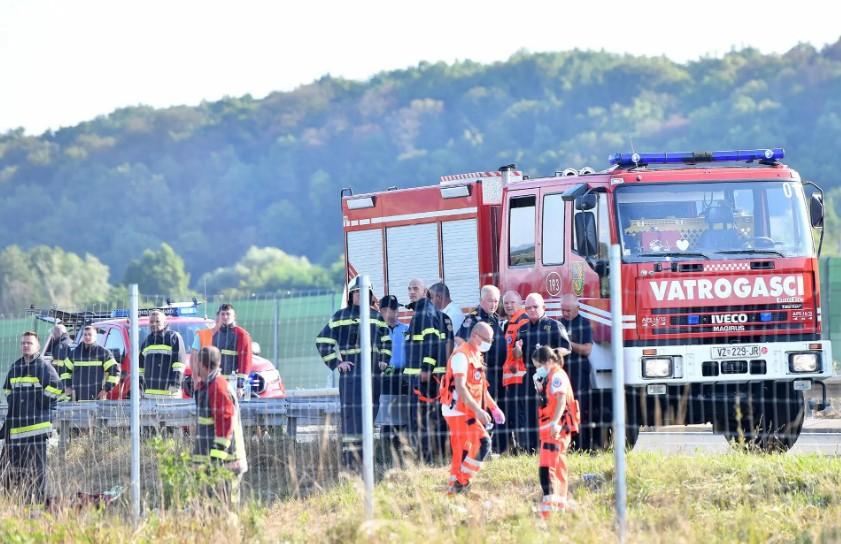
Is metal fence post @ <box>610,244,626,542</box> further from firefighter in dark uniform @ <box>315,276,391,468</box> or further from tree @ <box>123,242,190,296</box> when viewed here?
tree @ <box>123,242,190,296</box>

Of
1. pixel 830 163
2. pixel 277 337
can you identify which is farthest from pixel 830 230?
pixel 277 337

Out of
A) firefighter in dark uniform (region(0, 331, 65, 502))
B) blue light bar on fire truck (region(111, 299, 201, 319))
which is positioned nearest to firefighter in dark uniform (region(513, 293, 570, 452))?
firefighter in dark uniform (region(0, 331, 65, 502))

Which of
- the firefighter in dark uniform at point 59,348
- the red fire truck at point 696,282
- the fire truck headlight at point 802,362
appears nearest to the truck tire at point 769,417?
the red fire truck at point 696,282

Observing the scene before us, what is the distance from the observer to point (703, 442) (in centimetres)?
1697

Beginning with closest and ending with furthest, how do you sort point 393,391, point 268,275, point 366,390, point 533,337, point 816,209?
point 366,390
point 533,337
point 393,391
point 816,209
point 268,275

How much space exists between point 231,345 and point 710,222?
4.86m

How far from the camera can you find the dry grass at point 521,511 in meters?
9.38

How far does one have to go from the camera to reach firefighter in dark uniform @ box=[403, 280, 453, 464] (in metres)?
13.1

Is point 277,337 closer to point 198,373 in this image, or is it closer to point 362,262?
point 362,262

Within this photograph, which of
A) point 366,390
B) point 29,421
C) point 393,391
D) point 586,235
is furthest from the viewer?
point 393,391

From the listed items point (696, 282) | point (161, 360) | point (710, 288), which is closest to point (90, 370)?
point (161, 360)

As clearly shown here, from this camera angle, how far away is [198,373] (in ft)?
36.4

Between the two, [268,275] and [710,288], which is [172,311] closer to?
[710,288]

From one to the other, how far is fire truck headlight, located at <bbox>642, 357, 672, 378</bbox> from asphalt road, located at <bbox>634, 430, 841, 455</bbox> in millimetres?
1662
